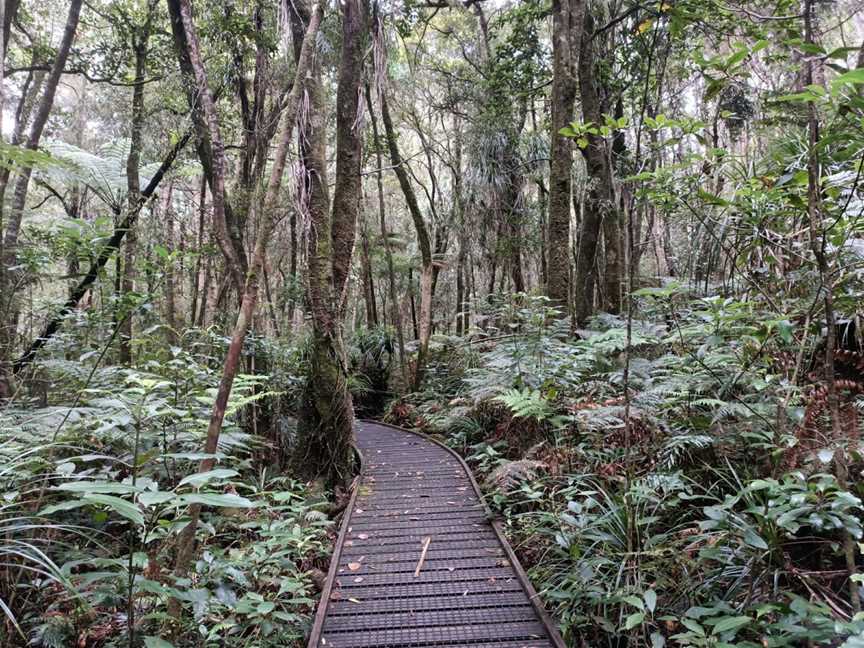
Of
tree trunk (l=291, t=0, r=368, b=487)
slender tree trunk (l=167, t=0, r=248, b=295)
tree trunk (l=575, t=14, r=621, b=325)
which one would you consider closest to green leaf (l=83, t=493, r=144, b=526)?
slender tree trunk (l=167, t=0, r=248, b=295)

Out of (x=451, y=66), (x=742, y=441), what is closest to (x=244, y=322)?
(x=742, y=441)

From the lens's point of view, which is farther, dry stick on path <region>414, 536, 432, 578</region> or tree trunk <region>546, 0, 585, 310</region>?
tree trunk <region>546, 0, 585, 310</region>

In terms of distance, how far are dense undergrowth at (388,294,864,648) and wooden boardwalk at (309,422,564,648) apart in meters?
0.22

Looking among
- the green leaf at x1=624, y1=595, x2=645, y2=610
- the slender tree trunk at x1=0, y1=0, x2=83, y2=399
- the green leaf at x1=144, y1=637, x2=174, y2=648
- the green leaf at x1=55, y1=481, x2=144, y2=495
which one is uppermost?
the slender tree trunk at x1=0, y1=0, x2=83, y2=399

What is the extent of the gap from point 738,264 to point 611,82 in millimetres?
6546

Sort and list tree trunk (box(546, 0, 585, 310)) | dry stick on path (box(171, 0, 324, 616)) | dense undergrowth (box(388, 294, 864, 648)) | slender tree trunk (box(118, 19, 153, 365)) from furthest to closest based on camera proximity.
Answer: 1. slender tree trunk (box(118, 19, 153, 365))
2. tree trunk (box(546, 0, 585, 310))
3. dry stick on path (box(171, 0, 324, 616))
4. dense undergrowth (box(388, 294, 864, 648))

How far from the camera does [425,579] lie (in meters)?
3.63

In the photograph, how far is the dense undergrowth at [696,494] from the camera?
2305 millimetres

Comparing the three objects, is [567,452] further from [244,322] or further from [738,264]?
[244,322]

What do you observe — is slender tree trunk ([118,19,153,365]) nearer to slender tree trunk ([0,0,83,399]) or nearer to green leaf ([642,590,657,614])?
slender tree trunk ([0,0,83,399])

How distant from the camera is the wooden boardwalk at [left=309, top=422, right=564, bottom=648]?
9.71 feet

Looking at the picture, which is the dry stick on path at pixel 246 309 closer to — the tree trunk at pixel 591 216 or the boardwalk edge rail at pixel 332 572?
the boardwalk edge rail at pixel 332 572

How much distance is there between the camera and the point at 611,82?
853 cm

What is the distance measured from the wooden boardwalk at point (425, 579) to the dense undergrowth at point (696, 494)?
0.22 meters
